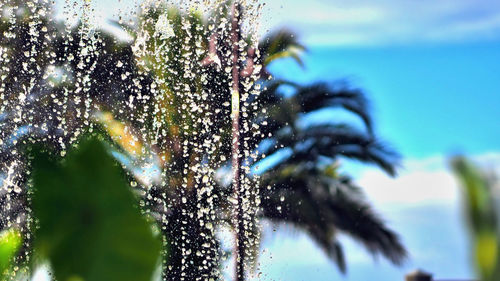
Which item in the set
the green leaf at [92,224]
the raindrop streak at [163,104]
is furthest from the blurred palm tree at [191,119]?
the green leaf at [92,224]

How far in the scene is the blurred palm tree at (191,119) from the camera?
5547 mm

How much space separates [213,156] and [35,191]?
5341mm

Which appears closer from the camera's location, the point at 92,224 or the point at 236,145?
the point at 92,224

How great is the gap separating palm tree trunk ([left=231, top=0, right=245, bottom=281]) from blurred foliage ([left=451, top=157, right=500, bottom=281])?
5127 millimetres

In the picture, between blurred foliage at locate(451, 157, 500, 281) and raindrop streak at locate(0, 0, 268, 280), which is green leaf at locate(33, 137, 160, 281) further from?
raindrop streak at locate(0, 0, 268, 280)

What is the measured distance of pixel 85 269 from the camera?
0.22 meters

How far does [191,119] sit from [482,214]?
542cm

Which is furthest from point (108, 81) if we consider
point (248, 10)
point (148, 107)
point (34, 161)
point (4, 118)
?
point (34, 161)

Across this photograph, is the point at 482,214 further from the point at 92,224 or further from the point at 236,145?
the point at 236,145

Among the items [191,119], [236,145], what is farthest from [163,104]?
[236,145]

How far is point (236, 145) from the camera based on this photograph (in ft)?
18.1

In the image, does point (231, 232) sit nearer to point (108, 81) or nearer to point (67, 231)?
point (108, 81)

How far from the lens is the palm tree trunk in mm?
5355

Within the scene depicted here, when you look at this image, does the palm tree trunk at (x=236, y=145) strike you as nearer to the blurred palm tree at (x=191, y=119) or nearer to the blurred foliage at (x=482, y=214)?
the blurred palm tree at (x=191, y=119)
